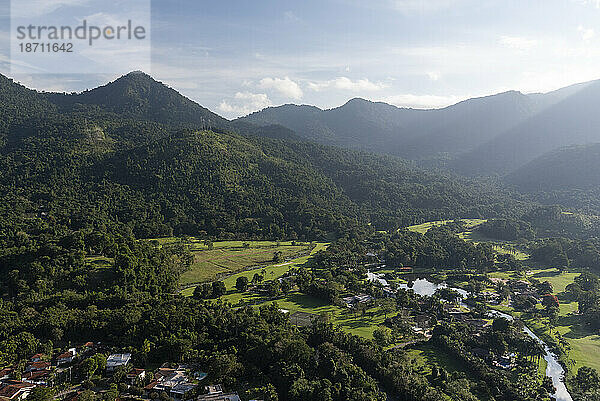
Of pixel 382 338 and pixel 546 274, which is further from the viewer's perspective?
pixel 546 274

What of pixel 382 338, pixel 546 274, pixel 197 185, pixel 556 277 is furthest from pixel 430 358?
pixel 197 185

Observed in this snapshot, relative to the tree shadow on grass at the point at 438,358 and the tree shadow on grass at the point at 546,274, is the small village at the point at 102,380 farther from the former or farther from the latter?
the tree shadow on grass at the point at 546,274

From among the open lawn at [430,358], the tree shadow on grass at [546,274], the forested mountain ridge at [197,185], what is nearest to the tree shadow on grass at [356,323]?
the open lawn at [430,358]

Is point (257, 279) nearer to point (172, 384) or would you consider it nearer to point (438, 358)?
point (172, 384)

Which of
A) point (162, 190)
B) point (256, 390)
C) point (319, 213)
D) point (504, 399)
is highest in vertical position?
point (162, 190)

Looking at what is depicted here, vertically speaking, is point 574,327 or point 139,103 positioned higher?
point 139,103

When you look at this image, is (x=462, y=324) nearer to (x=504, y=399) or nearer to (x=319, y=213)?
(x=504, y=399)

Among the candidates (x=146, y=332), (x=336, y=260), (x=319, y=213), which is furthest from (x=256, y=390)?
(x=319, y=213)

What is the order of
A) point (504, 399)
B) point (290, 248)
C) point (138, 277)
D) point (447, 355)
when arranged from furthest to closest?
point (290, 248), point (138, 277), point (447, 355), point (504, 399)
